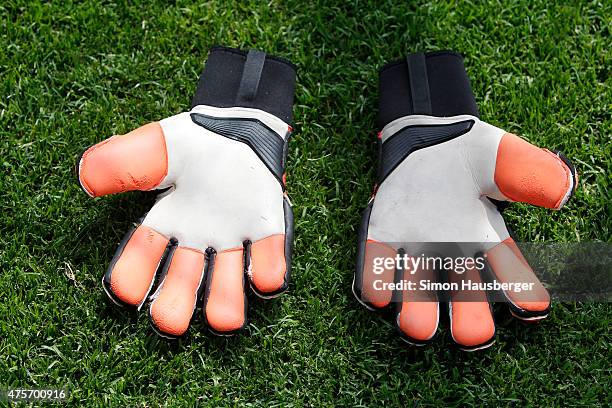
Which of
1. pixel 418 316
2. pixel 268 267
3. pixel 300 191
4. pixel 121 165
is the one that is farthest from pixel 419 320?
pixel 121 165

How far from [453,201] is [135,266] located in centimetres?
90

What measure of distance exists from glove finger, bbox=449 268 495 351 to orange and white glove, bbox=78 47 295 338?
0.48 metres

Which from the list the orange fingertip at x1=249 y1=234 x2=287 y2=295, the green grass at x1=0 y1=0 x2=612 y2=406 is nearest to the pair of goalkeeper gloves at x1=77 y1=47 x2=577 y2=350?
the orange fingertip at x1=249 y1=234 x2=287 y2=295

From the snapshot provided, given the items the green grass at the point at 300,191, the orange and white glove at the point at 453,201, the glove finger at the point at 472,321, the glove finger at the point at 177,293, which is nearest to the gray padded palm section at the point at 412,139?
the orange and white glove at the point at 453,201

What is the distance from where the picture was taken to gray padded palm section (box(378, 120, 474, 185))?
2355 mm

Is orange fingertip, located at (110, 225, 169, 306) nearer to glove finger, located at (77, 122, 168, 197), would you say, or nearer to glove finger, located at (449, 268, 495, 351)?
glove finger, located at (77, 122, 168, 197)

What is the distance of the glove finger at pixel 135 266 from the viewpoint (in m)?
2.24

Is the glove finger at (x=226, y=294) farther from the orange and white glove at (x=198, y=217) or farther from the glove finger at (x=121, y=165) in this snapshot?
the glove finger at (x=121, y=165)

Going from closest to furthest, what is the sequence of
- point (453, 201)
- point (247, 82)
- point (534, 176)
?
1. point (534, 176)
2. point (453, 201)
3. point (247, 82)

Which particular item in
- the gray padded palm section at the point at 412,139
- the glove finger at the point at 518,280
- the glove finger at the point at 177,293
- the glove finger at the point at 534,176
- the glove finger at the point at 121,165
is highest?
the glove finger at the point at 534,176

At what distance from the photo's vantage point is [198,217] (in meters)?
2.31

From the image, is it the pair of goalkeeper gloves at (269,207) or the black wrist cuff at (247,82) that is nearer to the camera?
the pair of goalkeeper gloves at (269,207)

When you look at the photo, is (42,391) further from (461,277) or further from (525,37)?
(525,37)

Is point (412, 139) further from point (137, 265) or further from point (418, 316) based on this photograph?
point (137, 265)
